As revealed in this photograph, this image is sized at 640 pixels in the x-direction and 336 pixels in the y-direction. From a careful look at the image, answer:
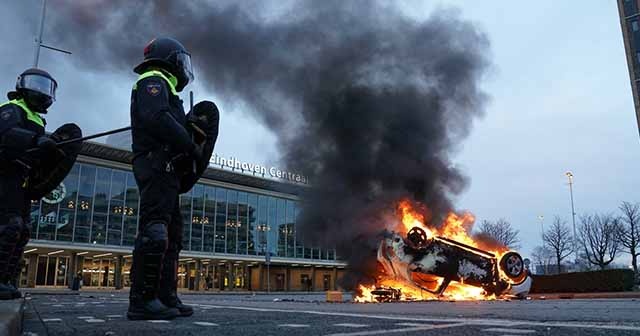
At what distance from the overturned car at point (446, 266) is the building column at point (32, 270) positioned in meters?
34.1

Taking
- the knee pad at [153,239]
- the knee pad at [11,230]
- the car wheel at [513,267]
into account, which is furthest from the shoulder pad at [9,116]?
the car wheel at [513,267]

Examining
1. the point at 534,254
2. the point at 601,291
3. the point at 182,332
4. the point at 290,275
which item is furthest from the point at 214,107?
the point at 534,254

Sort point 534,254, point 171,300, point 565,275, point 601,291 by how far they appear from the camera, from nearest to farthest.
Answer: point 171,300 < point 601,291 < point 565,275 < point 534,254

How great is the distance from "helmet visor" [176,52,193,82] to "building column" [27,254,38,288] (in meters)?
40.8

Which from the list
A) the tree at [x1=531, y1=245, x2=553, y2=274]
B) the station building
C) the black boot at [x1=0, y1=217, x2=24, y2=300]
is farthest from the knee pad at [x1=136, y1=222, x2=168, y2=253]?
the tree at [x1=531, y1=245, x2=553, y2=274]

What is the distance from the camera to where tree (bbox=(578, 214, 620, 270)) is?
50500mm

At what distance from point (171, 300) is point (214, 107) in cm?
198

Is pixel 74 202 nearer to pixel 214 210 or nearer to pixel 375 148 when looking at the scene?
pixel 214 210

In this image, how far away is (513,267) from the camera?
52.2 ft

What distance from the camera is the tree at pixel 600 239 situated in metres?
50.5

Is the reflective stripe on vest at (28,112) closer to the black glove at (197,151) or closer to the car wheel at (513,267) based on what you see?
the black glove at (197,151)

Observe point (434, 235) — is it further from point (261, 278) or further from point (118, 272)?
point (261, 278)

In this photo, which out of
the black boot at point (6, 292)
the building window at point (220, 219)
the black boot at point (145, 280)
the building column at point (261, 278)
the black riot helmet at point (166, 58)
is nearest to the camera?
the black boot at point (145, 280)

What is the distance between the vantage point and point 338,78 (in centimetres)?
1820
